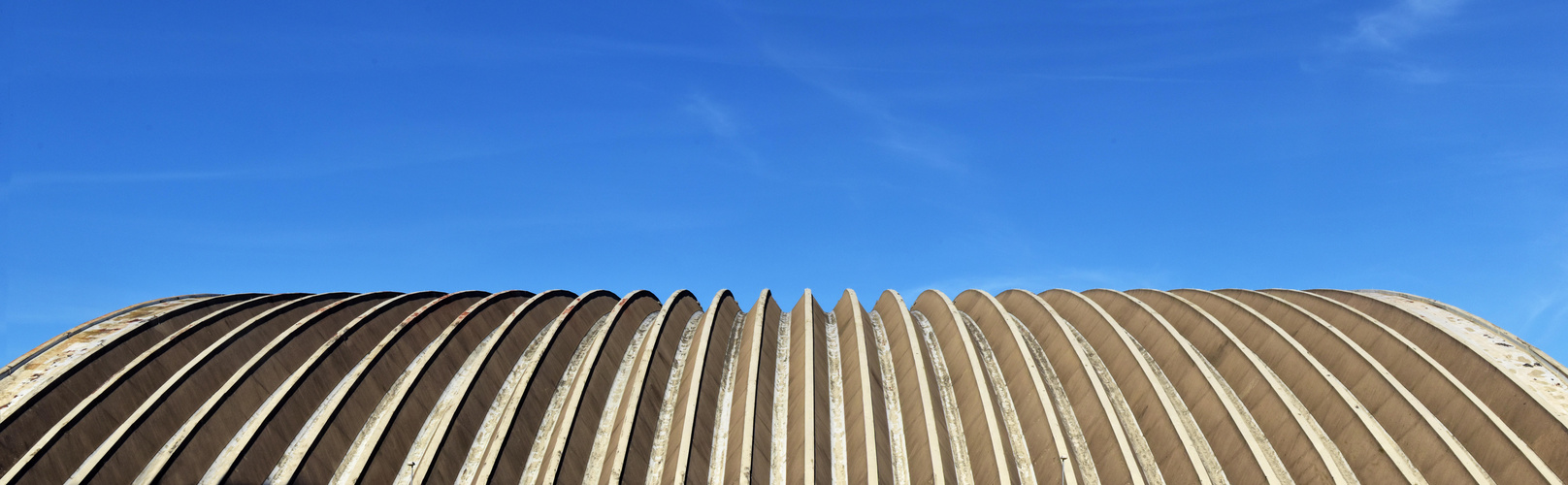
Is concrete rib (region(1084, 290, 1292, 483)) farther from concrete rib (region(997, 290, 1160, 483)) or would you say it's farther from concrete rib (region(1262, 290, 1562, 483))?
concrete rib (region(1262, 290, 1562, 483))

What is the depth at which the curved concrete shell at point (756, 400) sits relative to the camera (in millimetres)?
21062

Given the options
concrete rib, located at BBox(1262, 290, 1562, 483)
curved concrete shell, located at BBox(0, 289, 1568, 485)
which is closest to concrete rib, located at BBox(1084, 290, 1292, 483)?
curved concrete shell, located at BBox(0, 289, 1568, 485)

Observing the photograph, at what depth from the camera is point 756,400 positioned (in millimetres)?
25172

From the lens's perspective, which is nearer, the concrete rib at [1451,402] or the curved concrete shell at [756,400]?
the concrete rib at [1451,402]

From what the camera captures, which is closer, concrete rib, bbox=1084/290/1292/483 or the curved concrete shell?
the curved concrete shell

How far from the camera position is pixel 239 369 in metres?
23.9

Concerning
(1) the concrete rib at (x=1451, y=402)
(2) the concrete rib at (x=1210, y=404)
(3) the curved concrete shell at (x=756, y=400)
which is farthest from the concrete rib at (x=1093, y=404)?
(1) the concrete rib at (x=1451, y=402)

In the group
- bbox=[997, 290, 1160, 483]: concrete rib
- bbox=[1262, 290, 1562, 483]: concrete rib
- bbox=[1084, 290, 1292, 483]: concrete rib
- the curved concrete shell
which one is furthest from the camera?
bbox=[997, 290, 1160, 483]: concrete rib

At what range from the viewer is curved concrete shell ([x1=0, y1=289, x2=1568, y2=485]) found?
21062 millimetres

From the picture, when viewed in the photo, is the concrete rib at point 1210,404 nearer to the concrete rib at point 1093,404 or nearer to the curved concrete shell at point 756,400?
the curved concrete shell at point 756,400

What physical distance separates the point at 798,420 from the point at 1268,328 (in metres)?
16.9

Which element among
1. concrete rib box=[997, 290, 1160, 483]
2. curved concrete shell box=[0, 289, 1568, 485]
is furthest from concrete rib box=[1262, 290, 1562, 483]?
concrete rib box=[997, 290, 1160, 483]

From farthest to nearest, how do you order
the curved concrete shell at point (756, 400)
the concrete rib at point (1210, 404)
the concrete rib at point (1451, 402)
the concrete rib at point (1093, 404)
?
1. the concrete rib at point (1093, 404)
2. the concrete rib at point (1210, 404)
3. the curved concrete shell at point (756, 400)
4. the concrete rib at point (1451, 402)

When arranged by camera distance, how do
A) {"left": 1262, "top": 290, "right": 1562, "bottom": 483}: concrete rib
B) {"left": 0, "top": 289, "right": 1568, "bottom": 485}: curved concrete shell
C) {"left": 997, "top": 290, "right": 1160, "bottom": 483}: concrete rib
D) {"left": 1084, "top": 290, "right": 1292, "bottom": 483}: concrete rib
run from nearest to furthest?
{"left": 1262, "top": 290, "right": 1562, "bottom": 483}: concrete rib, {"left": 0, "top": 289, "right": 1568, "bottom": 485}: curved concrete shell, {"left": 1084, "top": 290, "right": 1292, "bottom": 483}: concrete rib, {"left": 997, "top": 290, "right": 1160, "bottom": 483}: concrete rib
